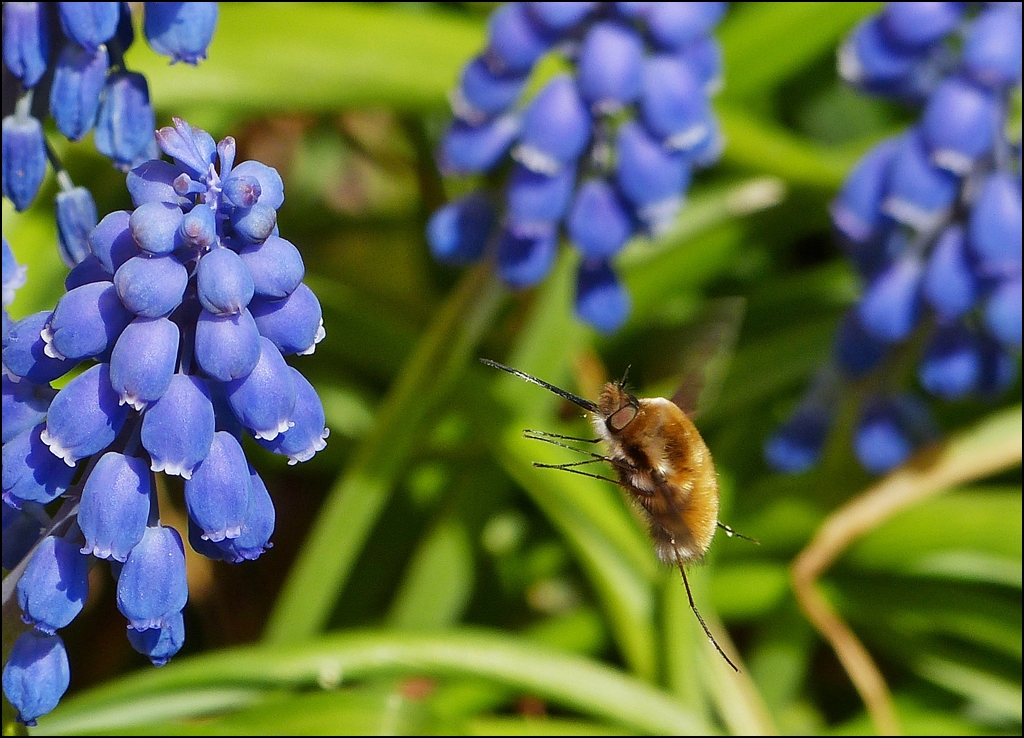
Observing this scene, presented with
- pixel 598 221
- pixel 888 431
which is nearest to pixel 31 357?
pixel 598 221

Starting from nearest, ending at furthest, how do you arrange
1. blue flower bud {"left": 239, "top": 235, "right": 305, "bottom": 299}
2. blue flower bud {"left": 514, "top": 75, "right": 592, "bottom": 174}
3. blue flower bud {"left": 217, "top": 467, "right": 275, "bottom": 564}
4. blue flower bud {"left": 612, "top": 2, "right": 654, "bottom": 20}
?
blue flower bud {"left": 239, "top": 235, "right": 305, "bottom": 299} < blue flower bud {"left": 217, "top": 467, "right": 275, "bottom": 564} < blue flower bud {"left": 612, "top": 2, "right": 654, "bottom": 20} < blue flower bud {"left": 514, "top": 75, "right": 592, "bottom": 174}

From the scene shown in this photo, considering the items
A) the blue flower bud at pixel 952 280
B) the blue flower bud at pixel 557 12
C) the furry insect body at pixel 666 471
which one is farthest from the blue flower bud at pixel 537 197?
the blue flower bud at pixel 952 280

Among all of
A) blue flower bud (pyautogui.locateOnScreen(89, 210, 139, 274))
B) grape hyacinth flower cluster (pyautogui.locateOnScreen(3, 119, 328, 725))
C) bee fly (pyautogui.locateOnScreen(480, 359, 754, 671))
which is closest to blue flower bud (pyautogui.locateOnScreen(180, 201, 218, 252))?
grape hyacinth flower cluster (pyautogui.locateOnScreen(3, 119, 328, 725))

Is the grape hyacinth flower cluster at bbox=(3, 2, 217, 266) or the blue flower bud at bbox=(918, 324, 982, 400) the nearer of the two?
the grape hyacinth flower cluster at bbox=(3, 2, 217, 266)

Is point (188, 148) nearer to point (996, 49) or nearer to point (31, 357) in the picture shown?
point (31, 357)

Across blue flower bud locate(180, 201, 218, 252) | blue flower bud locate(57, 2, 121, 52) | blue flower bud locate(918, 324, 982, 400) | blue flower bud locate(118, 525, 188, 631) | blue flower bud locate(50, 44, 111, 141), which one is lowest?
blue flower bud locate(918, 324, 982, 400)

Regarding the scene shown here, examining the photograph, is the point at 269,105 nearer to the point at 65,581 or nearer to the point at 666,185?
the point at 666,185

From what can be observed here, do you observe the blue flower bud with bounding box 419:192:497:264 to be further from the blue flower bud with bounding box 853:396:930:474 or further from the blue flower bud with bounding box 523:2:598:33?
the blue flower bud with bounding box 853:396:930:474
